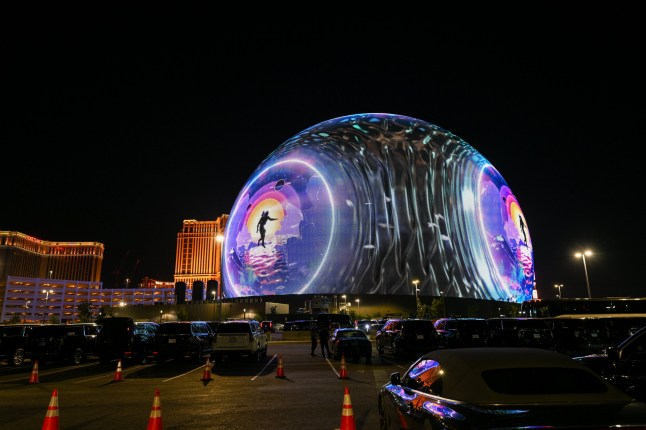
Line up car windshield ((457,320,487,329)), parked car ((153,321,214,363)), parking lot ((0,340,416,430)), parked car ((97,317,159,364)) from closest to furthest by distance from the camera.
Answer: parking lot ((0,340,416,430)) → parked car ((153,321,214,363)) → parked car ((97,317,159,364)) → car windshield ((457,320,487,329))

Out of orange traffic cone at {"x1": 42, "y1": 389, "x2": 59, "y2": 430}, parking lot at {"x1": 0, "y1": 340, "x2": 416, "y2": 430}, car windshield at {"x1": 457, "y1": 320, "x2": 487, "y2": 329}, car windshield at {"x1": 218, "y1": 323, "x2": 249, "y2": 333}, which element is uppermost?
car windshield at {"x1": 218, "y1": 323, "x2": 249, "y2": 333}

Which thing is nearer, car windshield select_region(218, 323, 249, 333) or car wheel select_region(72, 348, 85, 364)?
car windshield select_region(218, 323, 249, 333)

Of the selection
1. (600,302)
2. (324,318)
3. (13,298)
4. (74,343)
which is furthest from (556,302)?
(13,298)

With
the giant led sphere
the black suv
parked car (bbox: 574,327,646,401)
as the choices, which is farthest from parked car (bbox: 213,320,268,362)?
the giant led sphere

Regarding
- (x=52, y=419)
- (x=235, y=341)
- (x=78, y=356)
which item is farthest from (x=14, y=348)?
(x=52, y=419)

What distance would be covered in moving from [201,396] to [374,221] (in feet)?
160

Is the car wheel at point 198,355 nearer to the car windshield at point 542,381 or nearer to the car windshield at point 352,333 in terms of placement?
the car windshield at point 352,333

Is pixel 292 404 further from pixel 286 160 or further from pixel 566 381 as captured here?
pixel 286 160

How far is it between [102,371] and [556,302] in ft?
92.8

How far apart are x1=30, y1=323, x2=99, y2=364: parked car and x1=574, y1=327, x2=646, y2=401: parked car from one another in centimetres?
2161

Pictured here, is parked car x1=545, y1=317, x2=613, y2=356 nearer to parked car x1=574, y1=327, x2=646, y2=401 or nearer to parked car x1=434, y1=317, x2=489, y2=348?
parked car x1=434, y1=317, x2=489, y2=348

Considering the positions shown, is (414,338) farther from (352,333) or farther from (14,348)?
A: (14,348)

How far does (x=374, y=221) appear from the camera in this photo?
195 ft

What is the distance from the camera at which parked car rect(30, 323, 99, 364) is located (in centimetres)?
2173
